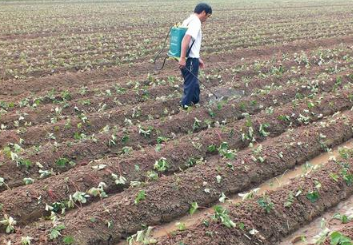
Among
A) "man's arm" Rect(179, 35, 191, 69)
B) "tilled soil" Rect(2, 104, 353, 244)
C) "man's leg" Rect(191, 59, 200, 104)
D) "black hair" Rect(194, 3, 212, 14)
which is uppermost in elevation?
"black hair" Rect(194, 3, 212, 14)

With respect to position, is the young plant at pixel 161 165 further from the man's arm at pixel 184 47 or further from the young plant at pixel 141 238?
the man's arm at pixel 184 47

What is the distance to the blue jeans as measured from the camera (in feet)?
26.8

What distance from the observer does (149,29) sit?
19.7m

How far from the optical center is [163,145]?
6.80m

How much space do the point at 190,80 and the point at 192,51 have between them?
0.56m

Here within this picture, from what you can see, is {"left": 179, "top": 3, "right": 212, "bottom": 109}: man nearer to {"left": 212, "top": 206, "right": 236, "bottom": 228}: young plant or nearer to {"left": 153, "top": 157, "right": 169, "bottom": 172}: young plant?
{"left": 153, "top": 157, "right": 169, "bottom": 172}: young plant

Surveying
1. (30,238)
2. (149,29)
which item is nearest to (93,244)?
(30,238)

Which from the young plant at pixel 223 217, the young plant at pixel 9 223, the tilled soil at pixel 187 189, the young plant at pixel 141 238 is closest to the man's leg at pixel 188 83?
the tilled soil at pixel 187 189

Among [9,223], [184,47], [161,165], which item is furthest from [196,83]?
[9,223]

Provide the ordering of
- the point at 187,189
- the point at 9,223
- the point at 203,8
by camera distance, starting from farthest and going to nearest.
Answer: the point at 203,8
the point at 187,189
the point at 9,223

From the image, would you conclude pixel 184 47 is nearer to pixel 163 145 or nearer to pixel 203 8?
pixel 203 8

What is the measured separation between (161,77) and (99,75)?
171cm

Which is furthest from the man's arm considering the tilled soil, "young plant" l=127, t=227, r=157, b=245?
"young plant" l=127, t=227, r=157, b=245

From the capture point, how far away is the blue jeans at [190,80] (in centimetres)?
816
